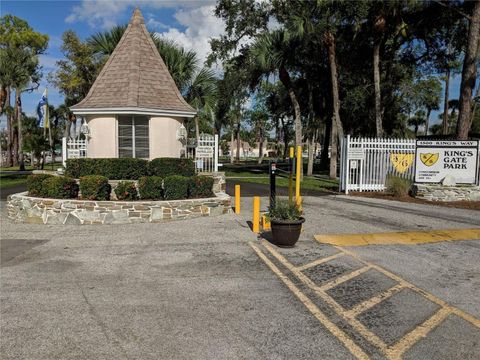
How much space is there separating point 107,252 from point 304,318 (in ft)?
15.1

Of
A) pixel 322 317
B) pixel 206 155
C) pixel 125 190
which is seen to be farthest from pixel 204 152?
pixel 322 317

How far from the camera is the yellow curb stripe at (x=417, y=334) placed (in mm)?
3758

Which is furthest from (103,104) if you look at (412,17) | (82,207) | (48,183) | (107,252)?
(412,17)

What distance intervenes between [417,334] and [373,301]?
912 mm

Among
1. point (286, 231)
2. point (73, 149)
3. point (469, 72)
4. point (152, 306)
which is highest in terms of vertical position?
point (469, 72)

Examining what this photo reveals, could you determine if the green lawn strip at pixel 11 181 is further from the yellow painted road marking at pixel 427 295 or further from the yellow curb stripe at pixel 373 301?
the yellow curb stripe at pixel 373 301

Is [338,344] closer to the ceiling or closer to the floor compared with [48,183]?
closer to the floor

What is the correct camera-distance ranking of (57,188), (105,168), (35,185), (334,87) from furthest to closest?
(334,87), (105,168), (35,185), (57,188)

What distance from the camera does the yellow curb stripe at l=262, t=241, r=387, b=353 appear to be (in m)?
3.98

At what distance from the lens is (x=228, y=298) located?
16.8ft

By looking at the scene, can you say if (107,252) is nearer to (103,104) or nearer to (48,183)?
(48,183)

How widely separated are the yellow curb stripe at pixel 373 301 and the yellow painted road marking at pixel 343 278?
0.65m

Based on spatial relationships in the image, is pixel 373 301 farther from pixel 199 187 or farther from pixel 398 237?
pixel 199 187

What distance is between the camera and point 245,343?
12.8 ft
